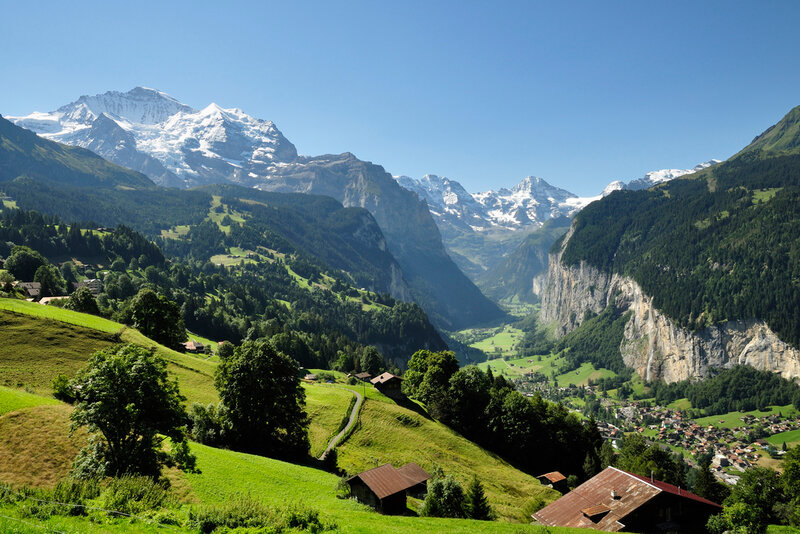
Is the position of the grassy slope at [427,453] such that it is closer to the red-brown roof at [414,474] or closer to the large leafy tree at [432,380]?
the large leafy tree at [432,380]

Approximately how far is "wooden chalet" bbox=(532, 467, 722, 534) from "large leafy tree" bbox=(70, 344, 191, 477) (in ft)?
105

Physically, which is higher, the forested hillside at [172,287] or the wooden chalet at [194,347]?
the forested hillside at [172,287]

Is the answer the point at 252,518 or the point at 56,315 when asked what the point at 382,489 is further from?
the point at 56,315

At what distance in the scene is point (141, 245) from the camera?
19400cm

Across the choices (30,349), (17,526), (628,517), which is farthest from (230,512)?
(30,349)

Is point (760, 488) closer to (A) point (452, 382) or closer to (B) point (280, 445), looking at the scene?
(A) point (452, 382)

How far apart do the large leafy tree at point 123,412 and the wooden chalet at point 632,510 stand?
31993 mm

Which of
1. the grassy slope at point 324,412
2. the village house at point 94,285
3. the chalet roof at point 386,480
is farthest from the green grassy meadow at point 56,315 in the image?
the village house at point 94,285

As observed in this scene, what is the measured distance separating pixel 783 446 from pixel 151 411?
7466 inches

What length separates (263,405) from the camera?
4544 cm

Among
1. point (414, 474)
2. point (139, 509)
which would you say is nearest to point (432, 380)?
point (414, 474)

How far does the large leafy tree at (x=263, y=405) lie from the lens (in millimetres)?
44656

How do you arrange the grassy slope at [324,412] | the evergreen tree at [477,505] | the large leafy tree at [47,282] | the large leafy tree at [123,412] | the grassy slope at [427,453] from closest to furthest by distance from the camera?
the large leafy tree at [123,412]
the evergreen tree at [477,505]
the grassy slope at [427,453]
the grassy slope at [324,412]
the large leafy tree at [47,282]

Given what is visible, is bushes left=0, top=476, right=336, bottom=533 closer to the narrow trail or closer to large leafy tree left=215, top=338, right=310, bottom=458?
large leafy tree left=215, top=338, right=310, bottom=458
